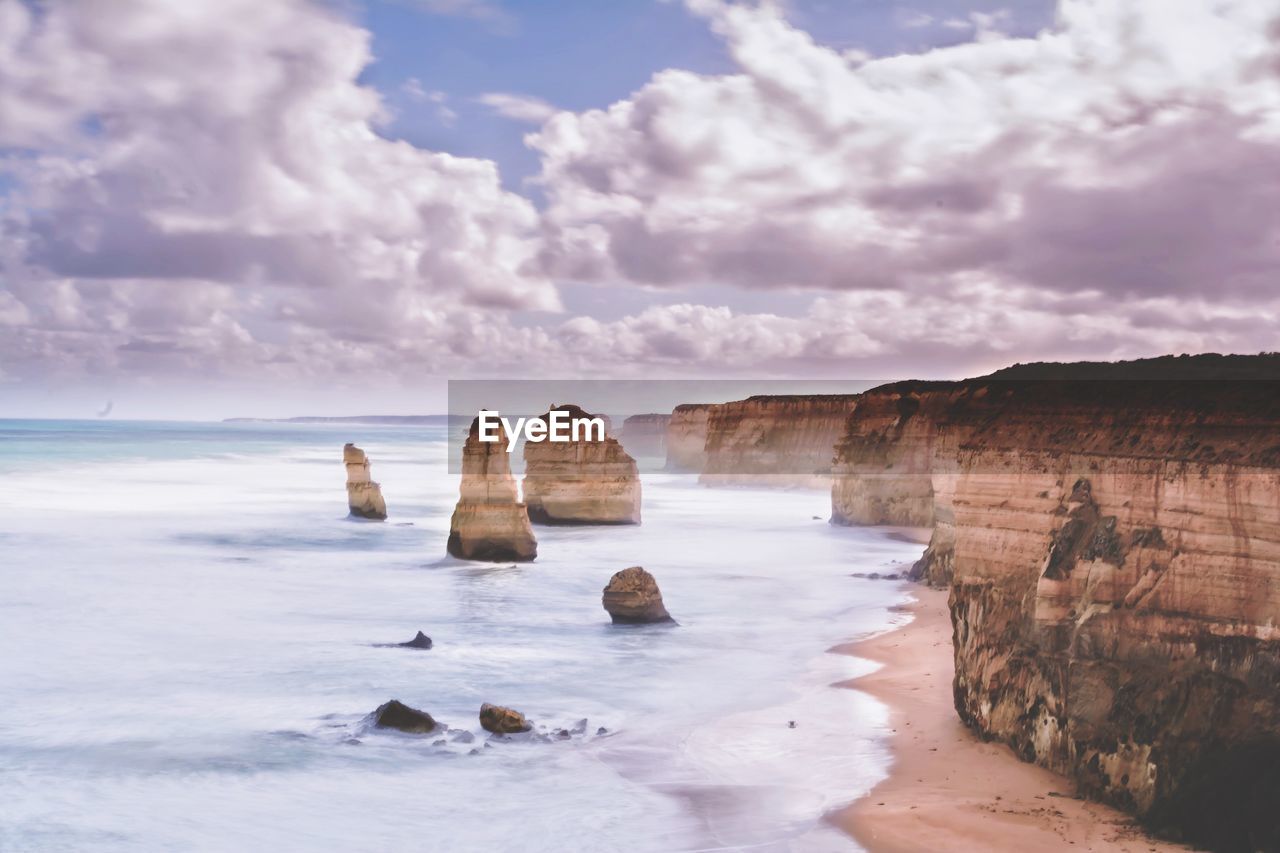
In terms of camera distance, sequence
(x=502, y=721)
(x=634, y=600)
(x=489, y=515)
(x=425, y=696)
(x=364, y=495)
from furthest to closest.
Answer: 1. (x=364, y=495)
2. (x=489, y=515)
3. (x=634, y=600)
4. (x=425, y=696)
5. (x=502, y=721)

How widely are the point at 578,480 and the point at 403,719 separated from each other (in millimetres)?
33268

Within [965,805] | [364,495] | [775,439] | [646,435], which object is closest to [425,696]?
[965,805]

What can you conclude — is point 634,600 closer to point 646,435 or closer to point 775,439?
point 775,439

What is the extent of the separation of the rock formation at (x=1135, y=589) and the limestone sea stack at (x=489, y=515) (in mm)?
21139

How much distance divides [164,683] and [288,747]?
6154 millimetres

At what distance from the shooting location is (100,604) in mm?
32562

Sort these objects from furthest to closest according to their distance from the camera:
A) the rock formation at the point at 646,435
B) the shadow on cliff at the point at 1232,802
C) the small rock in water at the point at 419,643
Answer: the rock formation at the point at 646,435 → the small rock in water at the point at 419,643 → the shadow on cliff at the point at 1232,802

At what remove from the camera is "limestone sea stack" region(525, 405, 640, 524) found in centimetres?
5047

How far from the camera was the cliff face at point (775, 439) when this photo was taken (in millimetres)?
90750

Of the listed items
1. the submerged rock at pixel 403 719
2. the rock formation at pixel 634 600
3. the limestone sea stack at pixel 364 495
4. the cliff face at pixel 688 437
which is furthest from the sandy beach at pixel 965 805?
the cliff face at pixel 688 437

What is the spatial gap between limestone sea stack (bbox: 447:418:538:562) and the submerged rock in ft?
57.8

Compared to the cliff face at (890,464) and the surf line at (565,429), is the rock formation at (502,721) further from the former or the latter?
the cliff face at (890,464)

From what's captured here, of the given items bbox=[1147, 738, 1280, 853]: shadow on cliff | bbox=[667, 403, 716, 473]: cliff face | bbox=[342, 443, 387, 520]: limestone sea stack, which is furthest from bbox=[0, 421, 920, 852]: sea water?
bbox=[667, 403, 716, 473]: cliff face

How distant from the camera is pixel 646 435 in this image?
16038 cm
